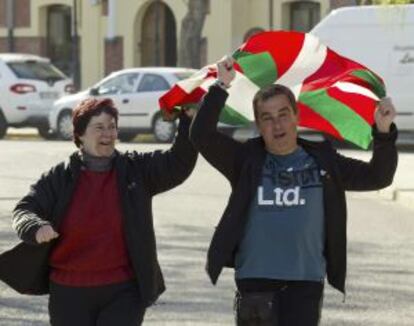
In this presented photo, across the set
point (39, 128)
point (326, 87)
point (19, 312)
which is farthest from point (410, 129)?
point (326, 87)

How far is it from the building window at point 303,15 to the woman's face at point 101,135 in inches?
1176

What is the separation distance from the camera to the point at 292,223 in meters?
5.13

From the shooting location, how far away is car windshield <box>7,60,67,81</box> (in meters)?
27.0

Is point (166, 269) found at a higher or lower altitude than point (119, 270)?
lower

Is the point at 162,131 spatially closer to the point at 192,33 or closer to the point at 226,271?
the point at 192,33

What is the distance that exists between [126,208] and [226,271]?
5.01 metres

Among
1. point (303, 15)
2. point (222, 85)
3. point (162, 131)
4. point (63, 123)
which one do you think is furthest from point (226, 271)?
point (303, 15)

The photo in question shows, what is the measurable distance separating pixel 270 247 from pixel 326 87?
1.16 metres

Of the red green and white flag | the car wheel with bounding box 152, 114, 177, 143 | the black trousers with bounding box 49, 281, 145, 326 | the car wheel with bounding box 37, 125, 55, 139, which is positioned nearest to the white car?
the car wheel with bounding box 152, 114, 177, 143

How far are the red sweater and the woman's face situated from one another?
173 millimetres

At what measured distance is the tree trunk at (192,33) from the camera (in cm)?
3088

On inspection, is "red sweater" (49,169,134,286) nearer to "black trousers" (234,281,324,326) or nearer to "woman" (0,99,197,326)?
"woman" (0,99,197,326)

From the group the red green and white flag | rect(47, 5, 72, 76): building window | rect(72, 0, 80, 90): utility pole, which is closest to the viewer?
the red green and white flag

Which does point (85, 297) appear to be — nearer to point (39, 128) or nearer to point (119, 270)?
point (119, 270)
